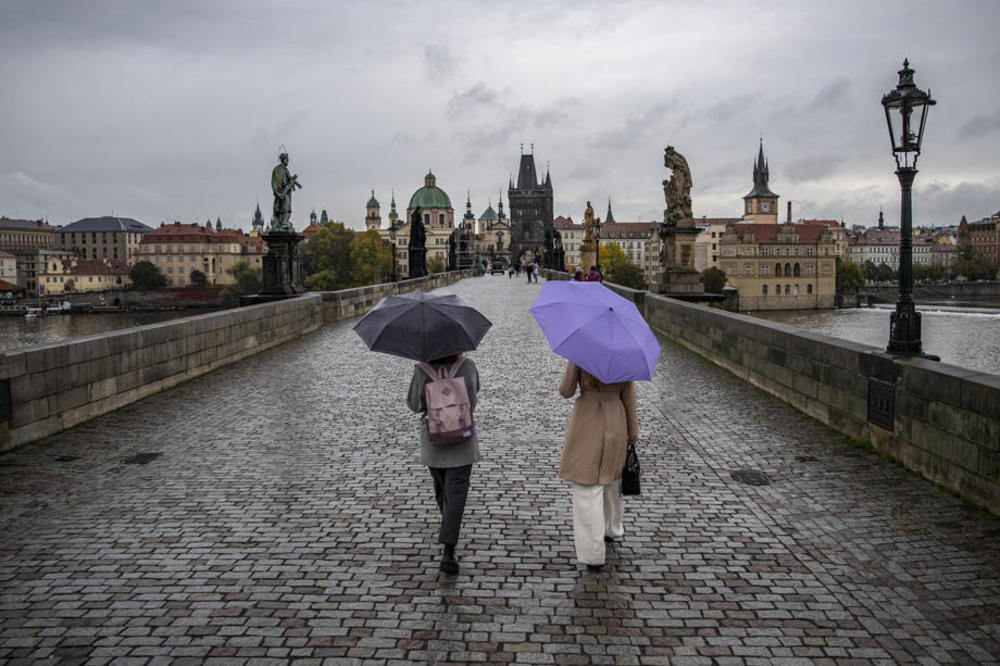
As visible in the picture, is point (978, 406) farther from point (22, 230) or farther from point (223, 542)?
point (22, 230)

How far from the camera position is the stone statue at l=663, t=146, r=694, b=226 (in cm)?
2188

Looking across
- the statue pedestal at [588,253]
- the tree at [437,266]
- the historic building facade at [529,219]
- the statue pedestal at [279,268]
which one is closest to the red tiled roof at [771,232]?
the historic building facade at [529,219]

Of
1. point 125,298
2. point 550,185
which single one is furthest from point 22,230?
point 550,185

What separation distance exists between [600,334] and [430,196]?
188861mm

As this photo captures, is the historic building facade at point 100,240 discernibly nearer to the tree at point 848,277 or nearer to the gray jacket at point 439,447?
the tree at point 848,277

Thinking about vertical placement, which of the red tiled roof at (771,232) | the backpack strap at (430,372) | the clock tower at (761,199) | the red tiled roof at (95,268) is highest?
the clock tower at (761,199)

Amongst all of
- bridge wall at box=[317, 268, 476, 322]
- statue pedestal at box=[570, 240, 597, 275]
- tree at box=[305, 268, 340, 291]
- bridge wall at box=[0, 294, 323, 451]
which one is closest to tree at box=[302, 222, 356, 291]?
tree at box=[305, 268, 340, 291]

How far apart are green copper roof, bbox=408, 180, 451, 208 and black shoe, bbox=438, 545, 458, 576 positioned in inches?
7352

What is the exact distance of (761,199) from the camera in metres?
151

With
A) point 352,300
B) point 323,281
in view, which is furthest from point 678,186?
point 323,281

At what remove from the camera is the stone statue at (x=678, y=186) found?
861 inches

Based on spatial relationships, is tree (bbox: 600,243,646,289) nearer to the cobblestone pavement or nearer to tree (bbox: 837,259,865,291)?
tree (bbox: 837,259,865,291)

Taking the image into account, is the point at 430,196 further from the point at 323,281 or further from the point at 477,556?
the point at 477,556

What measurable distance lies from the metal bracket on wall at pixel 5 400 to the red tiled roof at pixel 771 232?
12148cm
